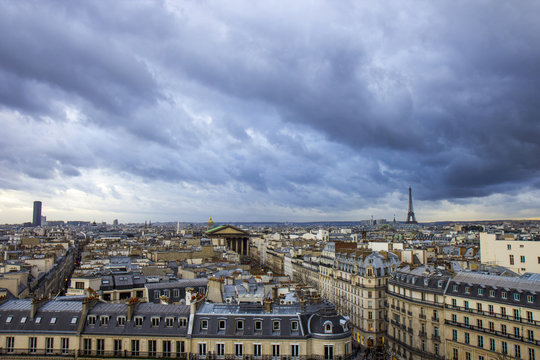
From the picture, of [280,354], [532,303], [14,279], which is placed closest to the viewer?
[280,354]

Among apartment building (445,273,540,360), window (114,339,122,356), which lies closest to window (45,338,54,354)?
window (114,339,122,356)

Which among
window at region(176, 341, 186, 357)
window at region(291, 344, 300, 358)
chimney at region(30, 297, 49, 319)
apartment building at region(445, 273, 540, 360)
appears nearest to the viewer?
window at region(291, 344, 300, 358)

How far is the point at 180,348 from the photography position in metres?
39.5

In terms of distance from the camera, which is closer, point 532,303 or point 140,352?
point 140,352

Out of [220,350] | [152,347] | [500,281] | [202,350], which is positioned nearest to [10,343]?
[152,347]

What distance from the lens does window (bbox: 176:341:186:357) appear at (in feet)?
129

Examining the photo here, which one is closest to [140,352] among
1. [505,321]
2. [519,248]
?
[505,321]

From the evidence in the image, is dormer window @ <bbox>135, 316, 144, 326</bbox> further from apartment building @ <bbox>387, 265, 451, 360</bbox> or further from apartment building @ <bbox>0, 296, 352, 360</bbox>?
apartment building @ <bbox>387, 265, 451, 360</bbox>

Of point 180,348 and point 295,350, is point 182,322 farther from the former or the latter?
point 295,350

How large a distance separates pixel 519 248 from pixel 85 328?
7429 centimetres

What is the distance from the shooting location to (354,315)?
267 ft

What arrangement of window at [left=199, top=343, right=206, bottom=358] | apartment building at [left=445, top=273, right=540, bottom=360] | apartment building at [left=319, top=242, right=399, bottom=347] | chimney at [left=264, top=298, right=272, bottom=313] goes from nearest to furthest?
window at [left=199, top=343, right=206, bottom=358], chimney at [left=264, top=298, right=272, bottom=313], apartment building at [left=445, top=273, right=540, bottom=360], apartment building at [left=319, top=242, right=399, bottom=347]

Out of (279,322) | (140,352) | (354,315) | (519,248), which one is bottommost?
(354,315)

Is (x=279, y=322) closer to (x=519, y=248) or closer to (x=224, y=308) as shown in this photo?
(x=224, y=308)
